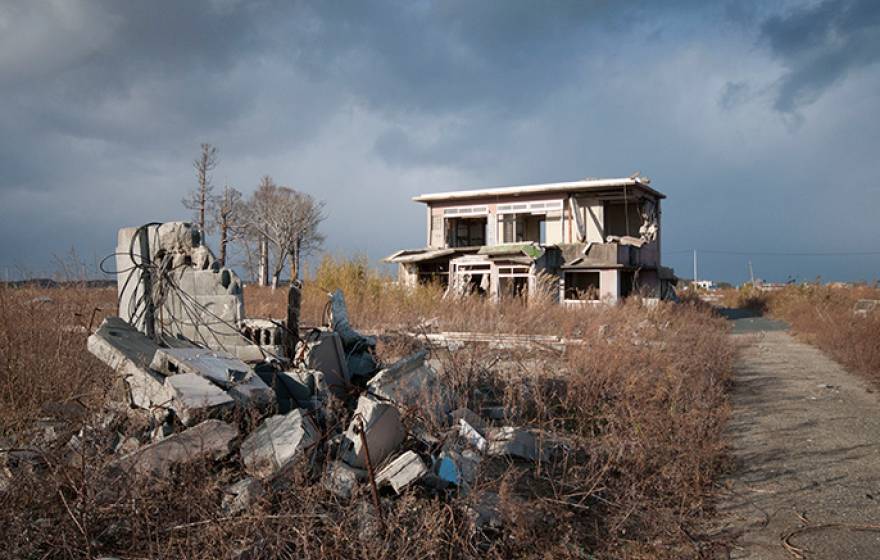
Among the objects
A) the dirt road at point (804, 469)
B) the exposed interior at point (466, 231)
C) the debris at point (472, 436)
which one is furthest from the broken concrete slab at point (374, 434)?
the exposed interior at point (466, 231)

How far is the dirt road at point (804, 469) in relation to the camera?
4195mm

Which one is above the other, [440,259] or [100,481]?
[440,259]

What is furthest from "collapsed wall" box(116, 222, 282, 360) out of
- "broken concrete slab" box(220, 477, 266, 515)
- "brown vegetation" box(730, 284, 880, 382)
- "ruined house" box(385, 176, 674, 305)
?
"ruined house" box(385, 176, 674, 305)

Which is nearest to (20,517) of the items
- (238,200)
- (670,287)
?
(670,287)

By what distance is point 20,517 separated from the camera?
3445 millimetres

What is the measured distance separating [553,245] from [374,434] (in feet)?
68.8

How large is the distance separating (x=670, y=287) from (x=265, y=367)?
26.3 m

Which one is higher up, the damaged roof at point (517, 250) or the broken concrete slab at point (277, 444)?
the damaged roof at point (517, 250)

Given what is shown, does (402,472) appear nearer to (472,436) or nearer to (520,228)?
(472,436)

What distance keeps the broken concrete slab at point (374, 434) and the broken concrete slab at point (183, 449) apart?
825mm

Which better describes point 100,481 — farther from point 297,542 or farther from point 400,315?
point 400,315

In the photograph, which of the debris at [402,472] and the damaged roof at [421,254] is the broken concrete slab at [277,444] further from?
the damaged roof at [421,254]

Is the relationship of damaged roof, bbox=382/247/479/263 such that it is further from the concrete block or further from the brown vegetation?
the concrete block

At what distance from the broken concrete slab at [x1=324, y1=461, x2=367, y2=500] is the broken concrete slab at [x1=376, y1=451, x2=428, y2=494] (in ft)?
0.50
